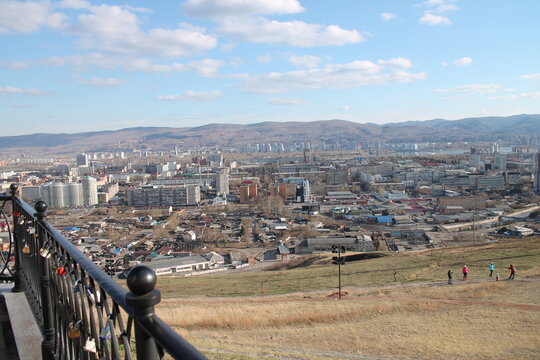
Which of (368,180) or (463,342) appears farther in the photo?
(368,180)

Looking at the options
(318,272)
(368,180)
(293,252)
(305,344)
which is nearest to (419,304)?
(305,344)

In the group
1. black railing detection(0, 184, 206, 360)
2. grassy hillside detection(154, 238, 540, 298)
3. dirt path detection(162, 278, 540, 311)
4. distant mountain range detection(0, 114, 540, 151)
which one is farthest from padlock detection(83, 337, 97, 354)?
distant mountain range detection(0, 114, 540, 151)

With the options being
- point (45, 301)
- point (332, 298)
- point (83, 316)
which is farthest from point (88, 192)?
point (83, 316)

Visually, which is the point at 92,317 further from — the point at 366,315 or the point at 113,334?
the point at 366,315

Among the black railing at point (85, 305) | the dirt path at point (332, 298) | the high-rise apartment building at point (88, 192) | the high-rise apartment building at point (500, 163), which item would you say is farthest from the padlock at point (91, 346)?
the high-rise apartment building at point (500, 163)

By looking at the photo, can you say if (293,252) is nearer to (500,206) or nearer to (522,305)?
(522,305)
